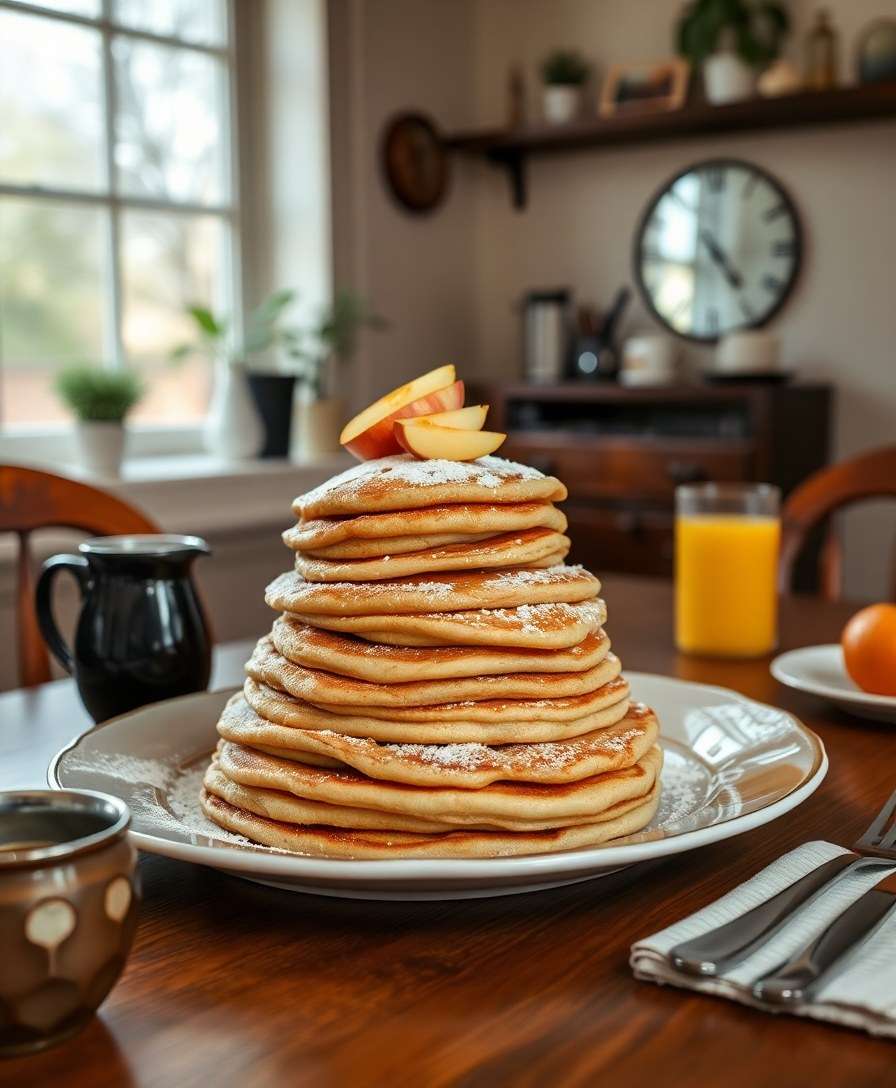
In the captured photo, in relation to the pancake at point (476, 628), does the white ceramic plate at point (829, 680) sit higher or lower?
lower

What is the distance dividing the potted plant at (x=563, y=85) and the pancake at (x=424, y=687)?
3454 millimetres

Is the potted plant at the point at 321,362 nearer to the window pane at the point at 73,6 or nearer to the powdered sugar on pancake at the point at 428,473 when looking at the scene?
the window pane at the point at 73,6

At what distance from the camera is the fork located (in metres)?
0.54

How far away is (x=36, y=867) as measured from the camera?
477mm

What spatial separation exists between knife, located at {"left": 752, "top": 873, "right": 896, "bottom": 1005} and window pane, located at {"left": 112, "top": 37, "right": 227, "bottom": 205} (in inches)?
124

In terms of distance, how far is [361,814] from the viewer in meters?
0.66

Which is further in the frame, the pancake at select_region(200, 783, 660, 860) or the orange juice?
the orange juice

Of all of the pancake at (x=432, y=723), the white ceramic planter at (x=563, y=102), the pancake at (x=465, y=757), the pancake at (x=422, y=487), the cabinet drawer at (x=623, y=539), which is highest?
the white ceramic planter at (x=563, y=102)

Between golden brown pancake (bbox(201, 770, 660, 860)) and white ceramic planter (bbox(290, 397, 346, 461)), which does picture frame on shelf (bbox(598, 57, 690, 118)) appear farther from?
golden brown pancake (bbox(201, 770, 660, 860))

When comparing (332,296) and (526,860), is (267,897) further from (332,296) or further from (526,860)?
(332,296)

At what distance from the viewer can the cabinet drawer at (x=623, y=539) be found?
3.44 m

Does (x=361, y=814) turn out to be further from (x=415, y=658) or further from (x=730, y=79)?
(x=730, y=79)

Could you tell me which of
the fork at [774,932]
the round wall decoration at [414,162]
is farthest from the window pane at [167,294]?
the fork at [774,932]

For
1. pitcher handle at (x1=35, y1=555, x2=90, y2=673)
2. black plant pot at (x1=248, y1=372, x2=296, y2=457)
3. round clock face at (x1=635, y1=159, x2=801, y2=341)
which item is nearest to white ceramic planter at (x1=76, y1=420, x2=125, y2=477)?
black plant pot at (x1=248, y1=372, x2=296, y2=457)
